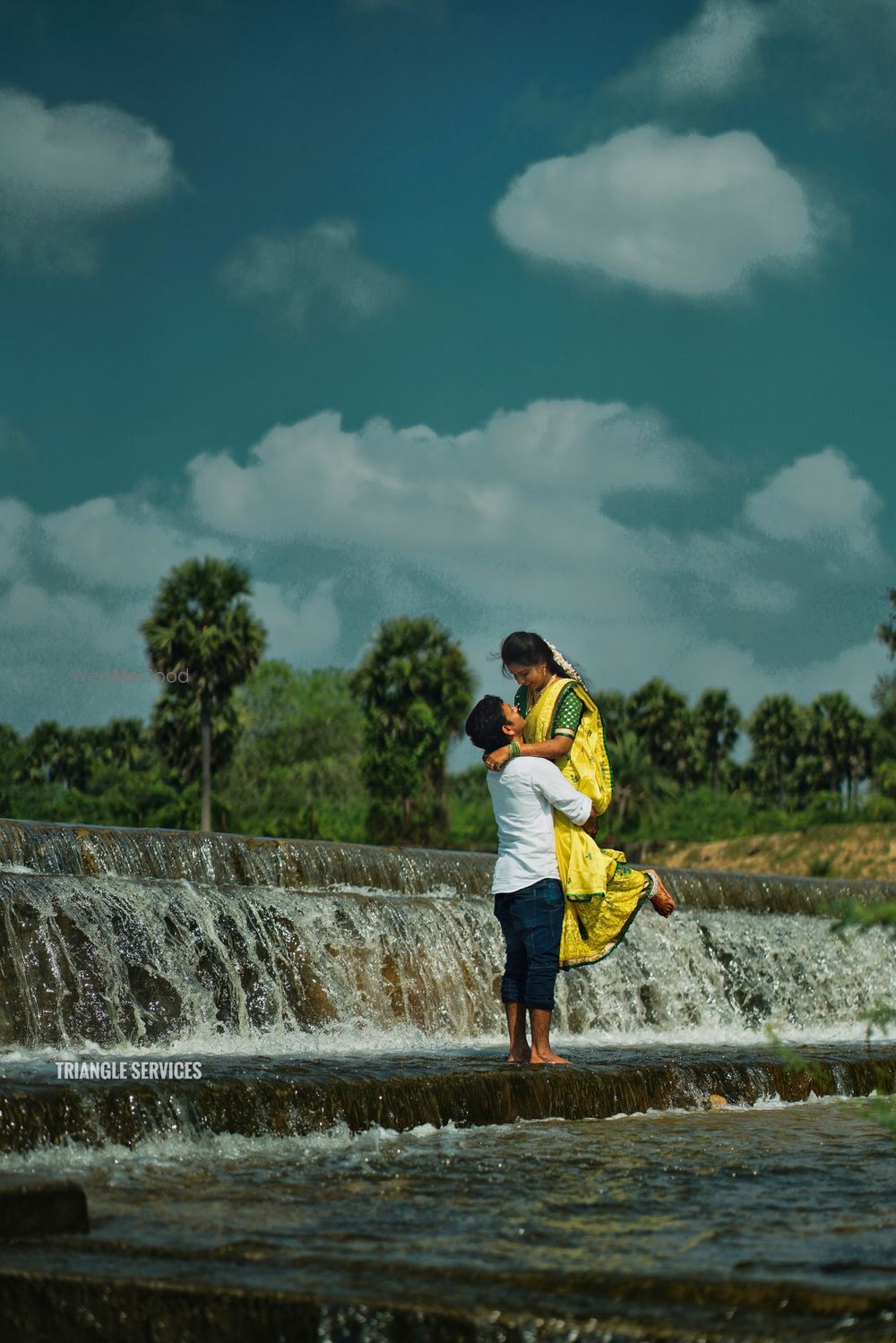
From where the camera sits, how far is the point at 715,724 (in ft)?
258

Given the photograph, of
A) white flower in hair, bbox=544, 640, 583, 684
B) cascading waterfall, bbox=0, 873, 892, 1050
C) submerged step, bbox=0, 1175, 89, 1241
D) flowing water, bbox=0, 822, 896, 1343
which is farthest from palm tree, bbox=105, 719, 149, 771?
submerged step, bbox=0, 1175, 89, 1241

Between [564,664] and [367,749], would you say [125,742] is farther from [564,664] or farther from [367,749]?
[564,664]

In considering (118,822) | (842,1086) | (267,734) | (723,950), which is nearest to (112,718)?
(267,734)

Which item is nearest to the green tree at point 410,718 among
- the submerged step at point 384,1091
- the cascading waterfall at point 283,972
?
the cascading waterfall at point 283,972

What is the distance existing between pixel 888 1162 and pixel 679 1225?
126 centimetres

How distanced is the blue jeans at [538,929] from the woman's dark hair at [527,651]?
877 mm

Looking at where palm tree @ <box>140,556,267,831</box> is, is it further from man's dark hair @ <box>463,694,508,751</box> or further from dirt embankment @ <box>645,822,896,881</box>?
man's dark hair @ <box>463,694,508,751</box>

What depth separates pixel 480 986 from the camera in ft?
35.0

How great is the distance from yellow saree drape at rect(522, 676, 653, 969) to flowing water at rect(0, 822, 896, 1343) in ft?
1.67

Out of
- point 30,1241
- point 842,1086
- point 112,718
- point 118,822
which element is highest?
point 112,718

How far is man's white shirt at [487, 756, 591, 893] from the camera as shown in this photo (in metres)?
5.91

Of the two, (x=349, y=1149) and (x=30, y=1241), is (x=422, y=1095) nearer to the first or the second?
(x=349, y=1149)

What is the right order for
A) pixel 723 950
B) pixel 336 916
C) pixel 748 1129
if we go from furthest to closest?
pixel 723 950, pixel 336 916, pixel 748 1129

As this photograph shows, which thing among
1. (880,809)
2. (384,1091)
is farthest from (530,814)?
(880,809)
